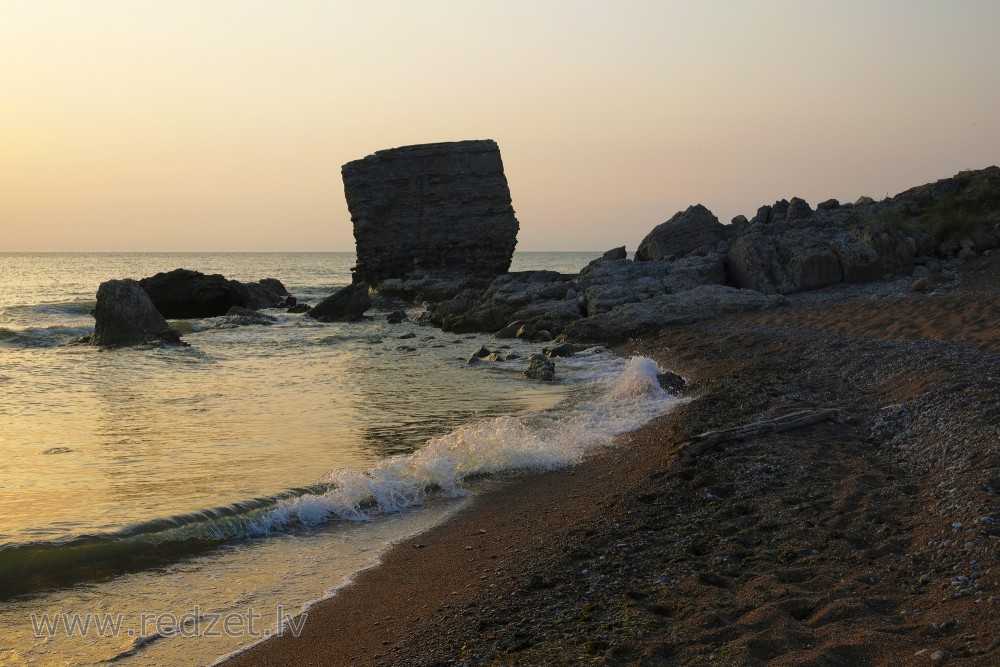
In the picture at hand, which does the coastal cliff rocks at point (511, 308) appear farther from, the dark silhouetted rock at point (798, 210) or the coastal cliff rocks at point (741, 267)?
the dark silhouetted rock at point (798, 210)

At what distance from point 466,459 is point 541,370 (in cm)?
683

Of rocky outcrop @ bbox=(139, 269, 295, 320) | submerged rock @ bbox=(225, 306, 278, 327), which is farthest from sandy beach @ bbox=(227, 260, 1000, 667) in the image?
rocky outcrop @ bbox=(139, 269, 295, 320)

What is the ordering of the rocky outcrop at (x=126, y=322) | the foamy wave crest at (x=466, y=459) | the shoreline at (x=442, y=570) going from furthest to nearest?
the rocky outcrop at (x=126, y=322)
the foamy wave crest at (x=466, y=459)
the shoreline at (x=442, y=570)

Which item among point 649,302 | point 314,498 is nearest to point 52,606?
point 314,498

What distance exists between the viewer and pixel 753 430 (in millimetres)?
8375

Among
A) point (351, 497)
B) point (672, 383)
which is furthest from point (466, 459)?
point (672, 383)

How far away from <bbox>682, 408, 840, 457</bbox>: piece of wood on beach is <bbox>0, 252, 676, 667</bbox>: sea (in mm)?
1536

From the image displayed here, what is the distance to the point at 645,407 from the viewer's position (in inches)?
471

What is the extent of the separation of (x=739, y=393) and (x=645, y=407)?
4.52 feet

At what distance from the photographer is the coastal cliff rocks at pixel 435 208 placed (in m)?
47.4

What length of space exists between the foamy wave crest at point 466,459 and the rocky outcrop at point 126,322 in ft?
48.7

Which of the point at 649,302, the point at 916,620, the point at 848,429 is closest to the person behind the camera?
the point at 916,620

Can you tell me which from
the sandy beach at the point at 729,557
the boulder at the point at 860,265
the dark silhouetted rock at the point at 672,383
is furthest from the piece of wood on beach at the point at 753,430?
the boulder at the point at 860,265

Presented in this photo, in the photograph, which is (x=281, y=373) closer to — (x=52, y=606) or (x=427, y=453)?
(x=427, y=453)
